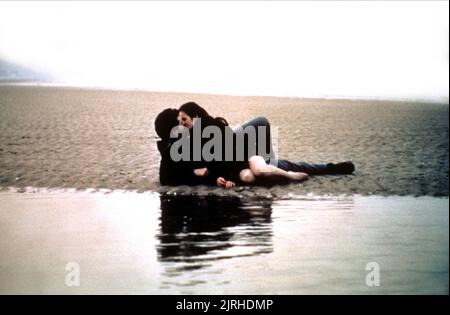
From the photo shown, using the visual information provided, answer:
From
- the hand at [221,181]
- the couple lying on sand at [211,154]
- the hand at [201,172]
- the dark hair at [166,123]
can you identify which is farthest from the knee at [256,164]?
the dark hair at [166,123]

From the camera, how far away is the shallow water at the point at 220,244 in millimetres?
3383

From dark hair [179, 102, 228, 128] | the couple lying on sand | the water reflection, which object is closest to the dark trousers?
the couple lying on sand

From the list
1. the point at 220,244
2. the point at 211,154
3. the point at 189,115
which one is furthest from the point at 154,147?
the point at 220,244

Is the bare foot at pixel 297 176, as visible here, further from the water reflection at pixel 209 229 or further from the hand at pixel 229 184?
the water reflection at pixel 209 229

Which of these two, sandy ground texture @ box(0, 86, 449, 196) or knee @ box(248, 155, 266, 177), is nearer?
knee @ box(248, 155, 266, 177)

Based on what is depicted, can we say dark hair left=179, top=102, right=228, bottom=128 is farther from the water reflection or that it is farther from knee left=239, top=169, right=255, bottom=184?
the water reflection

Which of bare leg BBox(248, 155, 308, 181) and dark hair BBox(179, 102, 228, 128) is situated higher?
dark hair BBox(179, 102, 228, 128)

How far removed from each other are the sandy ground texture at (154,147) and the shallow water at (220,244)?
0.54 m

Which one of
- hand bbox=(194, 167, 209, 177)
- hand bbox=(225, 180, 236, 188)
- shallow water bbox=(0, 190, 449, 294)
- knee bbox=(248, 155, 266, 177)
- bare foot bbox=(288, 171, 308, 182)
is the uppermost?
knee bbox=(248, 155, 266, 177)

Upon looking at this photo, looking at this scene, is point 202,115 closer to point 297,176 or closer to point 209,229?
point 297,176

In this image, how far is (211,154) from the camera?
5555 millimetres

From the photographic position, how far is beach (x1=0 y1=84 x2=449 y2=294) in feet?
11.2

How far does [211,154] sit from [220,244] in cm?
187
